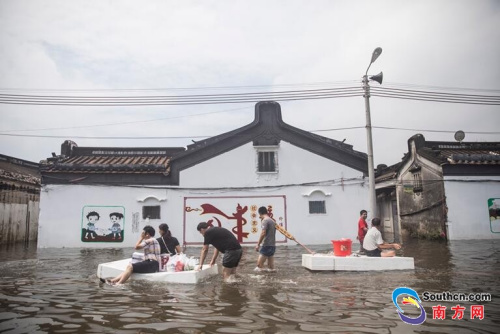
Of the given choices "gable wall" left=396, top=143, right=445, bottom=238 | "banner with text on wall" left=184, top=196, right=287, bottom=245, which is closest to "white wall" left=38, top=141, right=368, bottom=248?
"banner with text on wall" left=184, top=196, right=287, bottom=245

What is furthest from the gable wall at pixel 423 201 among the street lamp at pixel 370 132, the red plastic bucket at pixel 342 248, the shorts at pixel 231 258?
the shorts at pixel 231 258

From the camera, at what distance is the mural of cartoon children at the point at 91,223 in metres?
17.0

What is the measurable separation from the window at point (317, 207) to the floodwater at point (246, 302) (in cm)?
780

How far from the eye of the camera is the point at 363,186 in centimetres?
1792

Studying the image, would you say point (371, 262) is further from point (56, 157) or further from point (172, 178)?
point (56, 157)

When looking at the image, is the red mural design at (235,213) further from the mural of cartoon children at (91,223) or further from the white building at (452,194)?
the white building at (452,194)

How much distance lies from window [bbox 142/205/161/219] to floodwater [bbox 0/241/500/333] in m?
7.31

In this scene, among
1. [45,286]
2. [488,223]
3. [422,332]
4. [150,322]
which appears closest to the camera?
[422,332]

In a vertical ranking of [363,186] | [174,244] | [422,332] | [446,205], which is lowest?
[422,332]

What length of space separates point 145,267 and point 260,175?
10.7m

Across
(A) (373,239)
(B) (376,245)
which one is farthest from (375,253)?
(A) (373,239)

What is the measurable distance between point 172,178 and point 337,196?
29.0ft

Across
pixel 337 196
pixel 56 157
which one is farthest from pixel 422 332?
pixel 56 157

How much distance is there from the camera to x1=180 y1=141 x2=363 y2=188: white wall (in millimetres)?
18031
